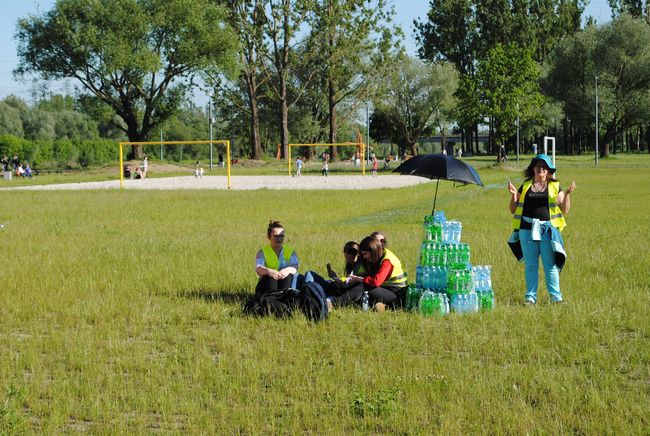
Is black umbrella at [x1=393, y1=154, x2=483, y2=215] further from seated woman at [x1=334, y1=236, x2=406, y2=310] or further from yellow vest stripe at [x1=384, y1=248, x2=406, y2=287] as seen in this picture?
seated woman at [x1=334, y1=236, x2=406, y2=310]

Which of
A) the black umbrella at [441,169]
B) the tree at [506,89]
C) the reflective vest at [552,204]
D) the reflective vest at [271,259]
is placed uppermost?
the tree at [506,89]

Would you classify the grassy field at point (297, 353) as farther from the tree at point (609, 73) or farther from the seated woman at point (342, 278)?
the tree at point (609, 73)

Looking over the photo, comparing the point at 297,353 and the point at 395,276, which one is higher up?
the point at 395,276

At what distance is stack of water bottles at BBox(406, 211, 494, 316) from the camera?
10.1m

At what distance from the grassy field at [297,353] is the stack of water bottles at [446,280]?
32 centimetres

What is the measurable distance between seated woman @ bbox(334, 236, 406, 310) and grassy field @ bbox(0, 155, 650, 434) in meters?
0.42

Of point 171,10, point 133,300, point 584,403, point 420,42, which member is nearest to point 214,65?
point 171,10

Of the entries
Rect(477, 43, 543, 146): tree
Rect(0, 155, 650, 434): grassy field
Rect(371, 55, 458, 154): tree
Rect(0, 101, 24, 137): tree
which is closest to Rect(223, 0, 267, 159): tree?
Rect(477, 43, 543, 146): tree

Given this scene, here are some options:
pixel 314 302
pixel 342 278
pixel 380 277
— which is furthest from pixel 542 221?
pixel 314 302

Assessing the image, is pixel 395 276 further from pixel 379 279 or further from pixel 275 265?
pixel 275 265

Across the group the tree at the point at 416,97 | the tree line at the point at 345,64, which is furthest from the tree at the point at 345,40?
the tree at the point at 416,97

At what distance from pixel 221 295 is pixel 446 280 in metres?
3.05

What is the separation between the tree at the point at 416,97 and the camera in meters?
105

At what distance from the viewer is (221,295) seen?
38.1ft
